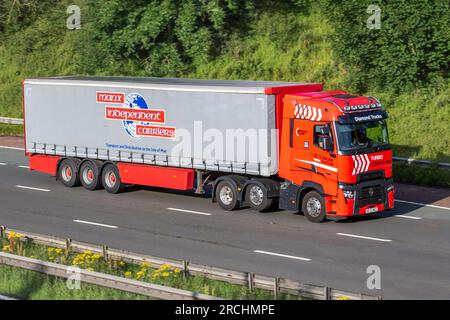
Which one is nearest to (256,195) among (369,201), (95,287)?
(369,201)

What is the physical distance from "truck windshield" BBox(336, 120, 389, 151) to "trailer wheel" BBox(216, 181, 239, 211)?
3.41 metres

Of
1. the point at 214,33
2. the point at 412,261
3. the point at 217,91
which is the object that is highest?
the point at 214,33

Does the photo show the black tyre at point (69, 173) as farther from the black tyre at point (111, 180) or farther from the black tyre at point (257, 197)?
the black tyre at point (257, 197)

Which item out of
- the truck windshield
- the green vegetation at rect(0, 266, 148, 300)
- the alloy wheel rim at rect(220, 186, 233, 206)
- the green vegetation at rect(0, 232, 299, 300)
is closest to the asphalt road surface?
the alloy wheel rim at rect(220, 186, 233, 206)

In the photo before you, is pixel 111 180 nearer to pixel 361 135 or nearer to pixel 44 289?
pixel 361 135

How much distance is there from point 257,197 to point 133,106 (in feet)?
15.5

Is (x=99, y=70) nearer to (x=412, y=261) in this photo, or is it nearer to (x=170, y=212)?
(x=170, y=212)

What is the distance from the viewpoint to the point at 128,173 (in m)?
26.8

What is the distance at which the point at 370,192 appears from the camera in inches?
918

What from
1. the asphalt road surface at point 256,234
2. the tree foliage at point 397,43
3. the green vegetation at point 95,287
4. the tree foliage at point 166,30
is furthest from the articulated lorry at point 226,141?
the tree foliage at point 166,30

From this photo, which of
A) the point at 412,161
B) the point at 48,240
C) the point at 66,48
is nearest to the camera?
the point at 48,240

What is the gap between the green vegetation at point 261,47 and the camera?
33500 millimetres

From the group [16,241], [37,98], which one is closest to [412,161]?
[37,98]
